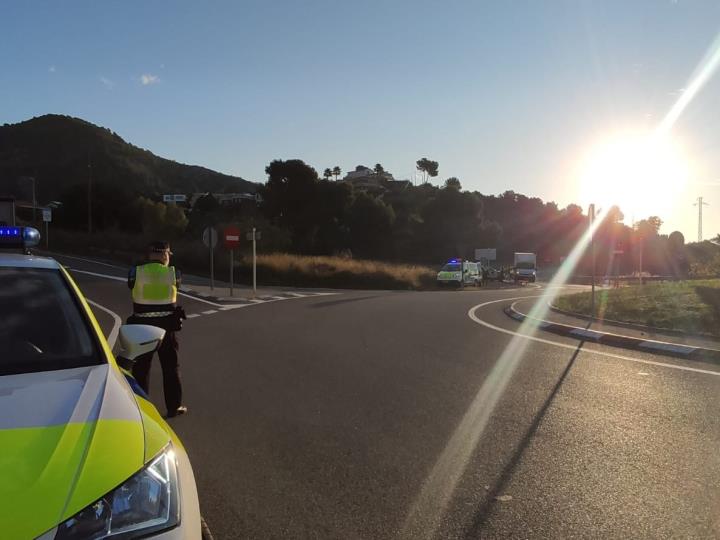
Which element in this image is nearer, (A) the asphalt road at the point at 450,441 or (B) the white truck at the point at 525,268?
(A) the asphalt road at the point at 450,441

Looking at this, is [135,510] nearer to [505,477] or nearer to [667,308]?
[505,477]

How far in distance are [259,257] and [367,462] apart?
3701 centimetres

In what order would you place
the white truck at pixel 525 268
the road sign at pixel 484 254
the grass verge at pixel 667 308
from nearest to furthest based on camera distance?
the grass verge at pixel 667 308 < the white truck at pixel 525 268 < the road sign at pixel 484 254

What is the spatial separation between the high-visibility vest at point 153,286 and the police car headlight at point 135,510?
391cm

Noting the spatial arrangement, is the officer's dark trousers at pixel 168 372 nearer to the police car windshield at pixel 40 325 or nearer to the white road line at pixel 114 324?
the police car windshield at pixel 40 325

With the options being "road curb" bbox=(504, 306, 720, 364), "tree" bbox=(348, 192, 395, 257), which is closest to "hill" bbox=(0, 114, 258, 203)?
"tree" bbox=(348, 192, 395, 257)

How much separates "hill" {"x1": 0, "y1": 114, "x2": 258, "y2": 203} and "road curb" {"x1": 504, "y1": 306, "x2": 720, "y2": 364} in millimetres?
102832

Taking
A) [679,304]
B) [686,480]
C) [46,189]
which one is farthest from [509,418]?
[46,189]

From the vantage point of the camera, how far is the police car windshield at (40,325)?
10.3 ft

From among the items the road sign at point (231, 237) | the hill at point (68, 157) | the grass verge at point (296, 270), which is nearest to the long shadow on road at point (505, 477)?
the road sign at point (231, 237)

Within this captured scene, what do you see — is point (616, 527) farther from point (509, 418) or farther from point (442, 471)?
point (509, 418)

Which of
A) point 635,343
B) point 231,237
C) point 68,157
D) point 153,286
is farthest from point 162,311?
point 68,157

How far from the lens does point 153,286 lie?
6055 millimetres

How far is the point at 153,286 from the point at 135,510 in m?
4.20
